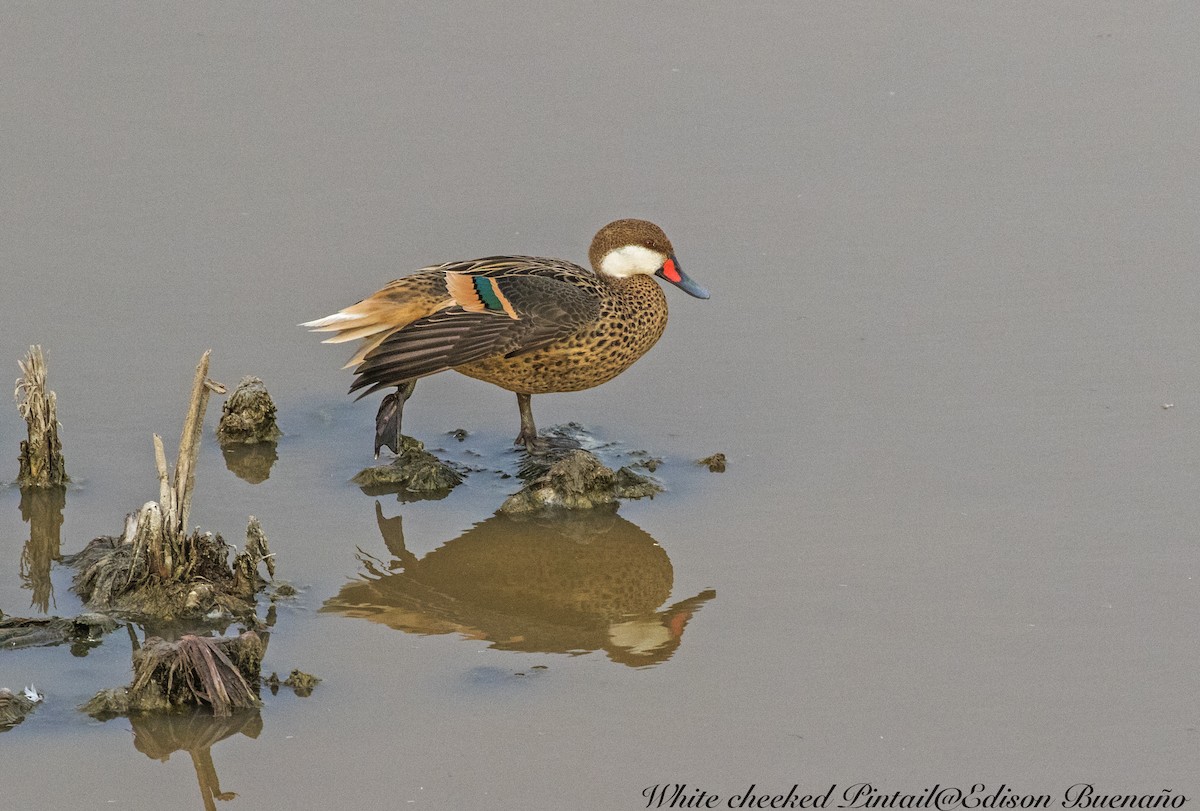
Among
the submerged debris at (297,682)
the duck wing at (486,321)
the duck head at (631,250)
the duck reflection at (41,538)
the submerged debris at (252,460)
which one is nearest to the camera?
the submerged debris at (297,682)

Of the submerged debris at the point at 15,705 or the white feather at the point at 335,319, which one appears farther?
the white feather at the point at 335,319

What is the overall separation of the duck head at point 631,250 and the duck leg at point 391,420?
3.67ft

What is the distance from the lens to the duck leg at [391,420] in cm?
793

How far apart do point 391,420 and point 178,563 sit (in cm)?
154

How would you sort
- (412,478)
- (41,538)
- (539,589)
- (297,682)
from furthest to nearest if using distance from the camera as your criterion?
(412,478) < (41,538) < (539,589) < (297,682)

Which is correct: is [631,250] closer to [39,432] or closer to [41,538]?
[39,432]

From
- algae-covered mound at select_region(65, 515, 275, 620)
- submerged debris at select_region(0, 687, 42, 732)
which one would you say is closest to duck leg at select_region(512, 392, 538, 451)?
algae-covered mound at select_region(65, 515, 275, 620)

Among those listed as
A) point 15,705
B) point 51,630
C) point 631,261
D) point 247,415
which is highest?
point 631,261

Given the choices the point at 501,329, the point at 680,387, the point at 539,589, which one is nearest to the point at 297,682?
the point at 539,589

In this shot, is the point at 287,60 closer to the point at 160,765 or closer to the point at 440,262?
the point at 440,262

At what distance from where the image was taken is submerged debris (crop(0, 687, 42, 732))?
5801mm

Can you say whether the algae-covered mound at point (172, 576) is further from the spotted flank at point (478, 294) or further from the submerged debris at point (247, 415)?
the spotted flank at point (478, 294)

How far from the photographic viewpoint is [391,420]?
7.93 metres

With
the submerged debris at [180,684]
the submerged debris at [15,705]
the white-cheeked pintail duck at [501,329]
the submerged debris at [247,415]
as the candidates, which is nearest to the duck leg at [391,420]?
the white-cheeked pintail duck at [501,329]
